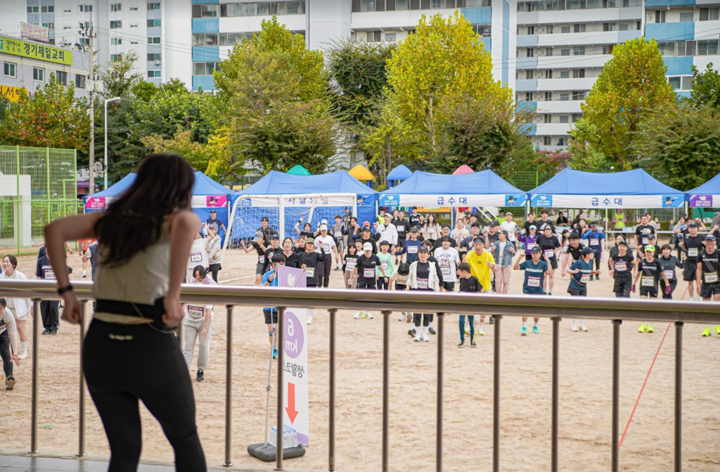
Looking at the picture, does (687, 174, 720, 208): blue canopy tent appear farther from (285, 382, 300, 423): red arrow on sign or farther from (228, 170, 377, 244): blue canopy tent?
(285, 382, 300, 423): red arrow on sign

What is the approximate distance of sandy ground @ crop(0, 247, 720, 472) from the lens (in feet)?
24.0

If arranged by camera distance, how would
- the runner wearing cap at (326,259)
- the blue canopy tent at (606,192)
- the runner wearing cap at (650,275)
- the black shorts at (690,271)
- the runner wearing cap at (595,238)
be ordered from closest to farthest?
the runner wearing cap at (650,275)
the black shorts at (690,271)
the runner wearing cap at (326,259)
the runner wearing cap at (595,238)
the blue canopy tent at (606,192)

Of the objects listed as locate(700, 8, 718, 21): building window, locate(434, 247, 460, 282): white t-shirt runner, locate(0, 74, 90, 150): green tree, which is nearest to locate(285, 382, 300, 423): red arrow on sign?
locate(434, 247, 460, 282): white t-shirt runner

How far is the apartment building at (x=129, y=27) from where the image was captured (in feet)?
243

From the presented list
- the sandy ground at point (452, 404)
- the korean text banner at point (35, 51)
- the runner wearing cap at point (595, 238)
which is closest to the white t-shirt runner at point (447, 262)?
the sandy ground at point (452, 404)

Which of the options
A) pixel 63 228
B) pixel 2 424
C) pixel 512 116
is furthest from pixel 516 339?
pixel 512 116

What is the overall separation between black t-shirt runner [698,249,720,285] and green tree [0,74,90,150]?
37070 millimetres

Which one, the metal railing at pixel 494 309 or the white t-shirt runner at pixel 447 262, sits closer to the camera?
the metal railing at pixel 494 309

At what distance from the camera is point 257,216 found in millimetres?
32562

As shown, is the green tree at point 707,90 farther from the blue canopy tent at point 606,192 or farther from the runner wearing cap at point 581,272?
the runner wearing cap at point 581,272

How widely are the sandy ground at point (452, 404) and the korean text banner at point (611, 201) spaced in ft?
48.2

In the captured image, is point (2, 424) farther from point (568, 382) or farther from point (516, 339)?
point (516, 339)

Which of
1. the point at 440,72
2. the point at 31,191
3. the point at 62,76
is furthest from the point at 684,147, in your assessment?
the point at 62,76

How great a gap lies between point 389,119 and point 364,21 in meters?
16.8
